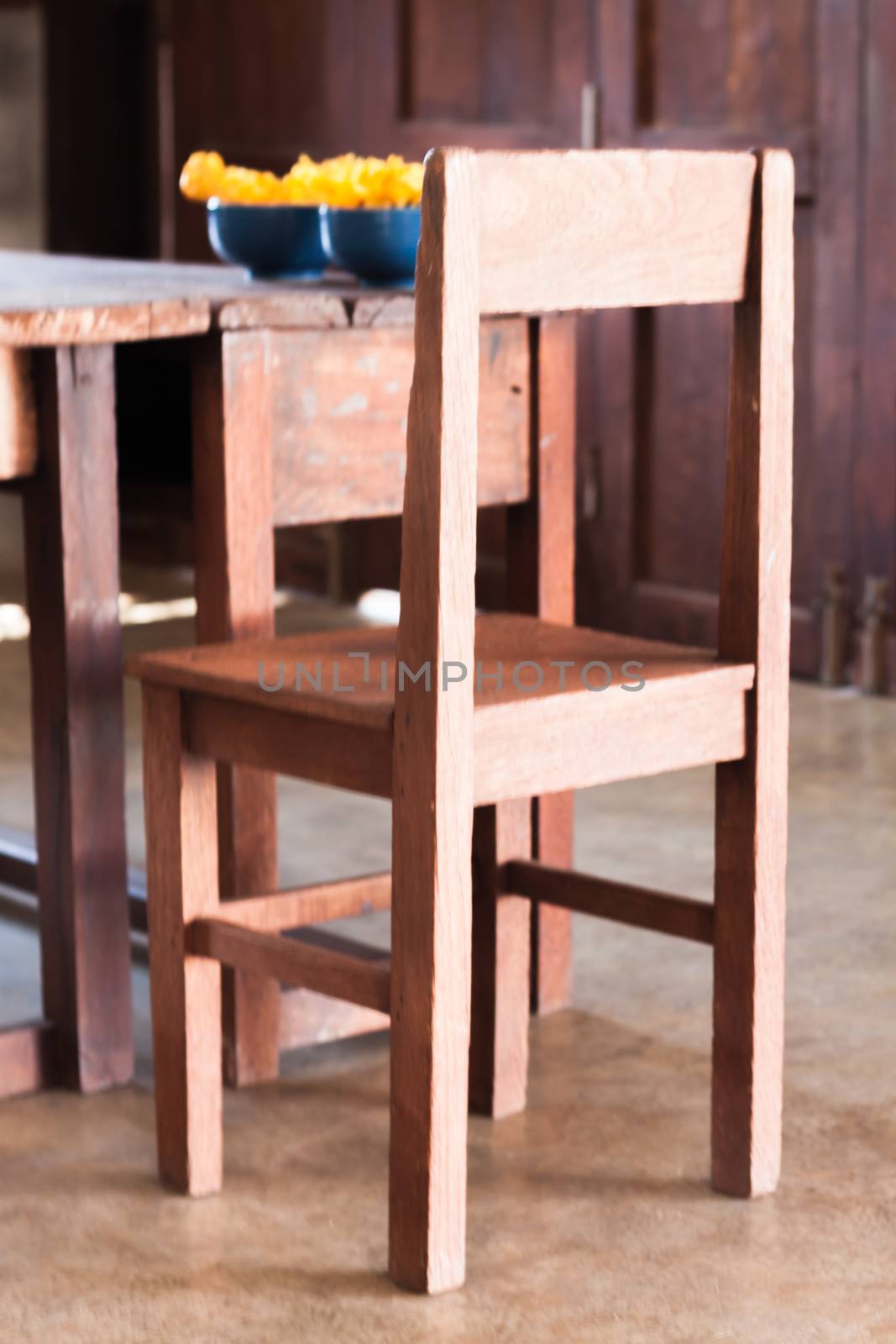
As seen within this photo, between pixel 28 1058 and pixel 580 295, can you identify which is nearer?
pixel 580 295

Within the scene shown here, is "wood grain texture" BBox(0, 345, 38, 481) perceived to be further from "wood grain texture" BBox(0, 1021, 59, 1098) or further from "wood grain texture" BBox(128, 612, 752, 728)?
"wood grain texture" BBox(0, 1021, 59, 1098)

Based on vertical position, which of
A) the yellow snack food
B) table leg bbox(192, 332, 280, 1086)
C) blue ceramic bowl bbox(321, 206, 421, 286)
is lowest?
table leg bbox(192, 332, 280, 1086)

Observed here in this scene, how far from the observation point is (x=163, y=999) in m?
1.81

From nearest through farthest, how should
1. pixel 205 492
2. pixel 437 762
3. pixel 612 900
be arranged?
1. pixel 437 762
2. pixel 612 900
3. pixel 205 492

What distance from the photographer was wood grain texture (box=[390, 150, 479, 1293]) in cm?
149

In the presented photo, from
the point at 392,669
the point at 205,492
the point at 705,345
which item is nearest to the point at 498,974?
the point at 392,669

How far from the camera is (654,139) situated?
404 centimetres

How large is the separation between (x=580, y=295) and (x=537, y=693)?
0.30 meters

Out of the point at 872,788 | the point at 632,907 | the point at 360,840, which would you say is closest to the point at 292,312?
the point at 632,907

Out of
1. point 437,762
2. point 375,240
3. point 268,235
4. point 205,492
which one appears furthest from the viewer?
point 268,235

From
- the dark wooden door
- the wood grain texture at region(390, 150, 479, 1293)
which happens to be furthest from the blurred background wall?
the wood grain texture at region(390, 150, 479, 1293)

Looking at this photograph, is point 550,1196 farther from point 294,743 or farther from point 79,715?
point 79,715

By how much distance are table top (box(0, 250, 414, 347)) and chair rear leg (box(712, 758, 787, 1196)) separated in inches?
23.2

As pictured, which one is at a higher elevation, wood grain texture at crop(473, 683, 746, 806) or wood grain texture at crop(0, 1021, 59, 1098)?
wood grain texture at crop(473, 683, 746, 806)
